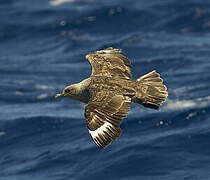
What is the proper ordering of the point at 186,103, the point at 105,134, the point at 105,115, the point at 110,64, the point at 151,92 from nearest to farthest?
1. the point at 105,134
2. the point at 105,115
3. the point at 151,92
4. the point at 110,64
5. the point at 186,103

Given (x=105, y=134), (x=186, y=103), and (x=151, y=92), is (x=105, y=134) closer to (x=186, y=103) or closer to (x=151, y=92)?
(x=151, y=92)

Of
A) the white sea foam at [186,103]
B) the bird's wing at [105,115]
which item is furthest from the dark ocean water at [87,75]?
the bird's wing at [105,115]

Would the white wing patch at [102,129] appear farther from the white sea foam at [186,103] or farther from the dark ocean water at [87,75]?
the white sea foam at [186,103]

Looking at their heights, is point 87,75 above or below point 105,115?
below

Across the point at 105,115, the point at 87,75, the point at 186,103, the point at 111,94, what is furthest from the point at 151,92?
the point at 87,75

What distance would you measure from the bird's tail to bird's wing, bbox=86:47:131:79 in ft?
1.41

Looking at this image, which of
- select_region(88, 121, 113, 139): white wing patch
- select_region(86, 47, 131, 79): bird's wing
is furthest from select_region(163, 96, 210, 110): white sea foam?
select_region(88, 121, 113, 139): white wing patch

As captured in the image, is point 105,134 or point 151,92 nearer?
point 105,134

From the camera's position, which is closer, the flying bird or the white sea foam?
the flying bird

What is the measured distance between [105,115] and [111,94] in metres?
0.51

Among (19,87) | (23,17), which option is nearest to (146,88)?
(19,87)

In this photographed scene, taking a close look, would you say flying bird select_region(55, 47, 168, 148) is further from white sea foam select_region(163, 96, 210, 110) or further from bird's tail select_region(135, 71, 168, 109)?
white sea foam select_region(163, 96, 210, 110)

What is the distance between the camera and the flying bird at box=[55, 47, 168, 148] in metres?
9.55

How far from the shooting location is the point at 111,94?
10141 millimetres
